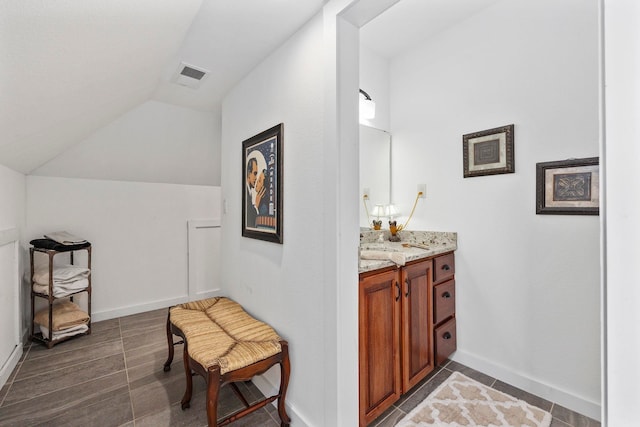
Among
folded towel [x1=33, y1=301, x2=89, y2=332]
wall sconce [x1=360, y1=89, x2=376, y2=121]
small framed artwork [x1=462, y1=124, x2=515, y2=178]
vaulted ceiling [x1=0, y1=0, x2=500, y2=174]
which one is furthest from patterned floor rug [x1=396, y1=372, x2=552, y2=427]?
folded towel [x1=33, y1=301, x2=89, y2=332]

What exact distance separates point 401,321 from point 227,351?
978mm

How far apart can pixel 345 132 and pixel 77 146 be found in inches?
104

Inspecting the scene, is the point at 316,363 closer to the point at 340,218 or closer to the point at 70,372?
the point at 340,218

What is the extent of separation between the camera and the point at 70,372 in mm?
2037

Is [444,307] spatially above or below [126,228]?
below

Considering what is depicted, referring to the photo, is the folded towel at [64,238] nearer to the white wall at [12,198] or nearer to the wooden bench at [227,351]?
the white wall at [12,198]

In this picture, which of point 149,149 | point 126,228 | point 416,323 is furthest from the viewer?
point 126,228

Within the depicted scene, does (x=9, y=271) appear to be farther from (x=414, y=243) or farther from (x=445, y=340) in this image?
(x=445, y=340)

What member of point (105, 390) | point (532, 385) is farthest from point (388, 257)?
point (105, 390)

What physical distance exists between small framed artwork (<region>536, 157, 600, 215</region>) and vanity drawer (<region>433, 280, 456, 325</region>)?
791 mm

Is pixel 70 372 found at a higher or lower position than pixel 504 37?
lower

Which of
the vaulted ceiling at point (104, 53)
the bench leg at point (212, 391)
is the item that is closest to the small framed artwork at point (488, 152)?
the vaulted ceiling at point (104, 53)

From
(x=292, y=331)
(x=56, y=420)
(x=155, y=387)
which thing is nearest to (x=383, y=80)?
(x=292, y=331)

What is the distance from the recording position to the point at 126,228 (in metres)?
3.11
